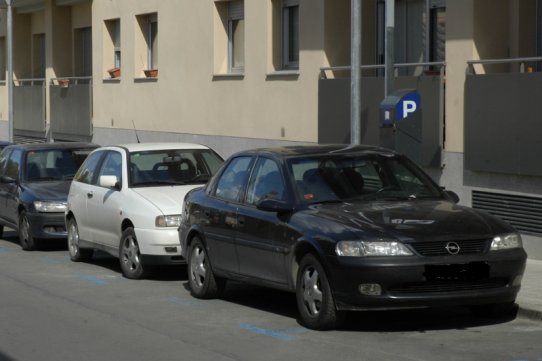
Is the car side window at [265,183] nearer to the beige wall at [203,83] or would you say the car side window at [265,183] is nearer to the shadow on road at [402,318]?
the shadow on road at [402,318]

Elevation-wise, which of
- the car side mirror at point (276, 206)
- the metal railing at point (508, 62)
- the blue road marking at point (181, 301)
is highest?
the metal railing at point (508, 62)

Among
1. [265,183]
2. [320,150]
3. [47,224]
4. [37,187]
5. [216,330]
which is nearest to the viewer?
[216,330]

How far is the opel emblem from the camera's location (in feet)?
32.4

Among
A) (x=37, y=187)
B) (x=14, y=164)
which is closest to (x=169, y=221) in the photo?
(x=37, y=187)

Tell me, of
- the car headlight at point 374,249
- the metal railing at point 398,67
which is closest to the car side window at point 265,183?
Answer: the car headlight at point 374,249

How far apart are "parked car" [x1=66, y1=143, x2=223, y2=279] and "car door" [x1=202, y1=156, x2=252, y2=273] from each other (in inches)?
70.1

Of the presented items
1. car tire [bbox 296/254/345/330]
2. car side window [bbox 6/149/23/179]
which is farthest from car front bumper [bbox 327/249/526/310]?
car side window [bbox 6/149/23/179]

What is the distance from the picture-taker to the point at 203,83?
25609mm

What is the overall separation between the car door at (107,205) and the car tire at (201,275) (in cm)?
235

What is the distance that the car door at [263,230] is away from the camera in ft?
35.7

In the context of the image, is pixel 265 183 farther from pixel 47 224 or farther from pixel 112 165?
pixel 47 224

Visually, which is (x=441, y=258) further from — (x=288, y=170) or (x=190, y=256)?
(x=190, y=256)

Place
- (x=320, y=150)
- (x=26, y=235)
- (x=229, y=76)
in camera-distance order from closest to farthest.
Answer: (x=320, y=150) < (x=26, y=235) < (x=229, y=76)

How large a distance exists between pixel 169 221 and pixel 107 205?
1545mm
